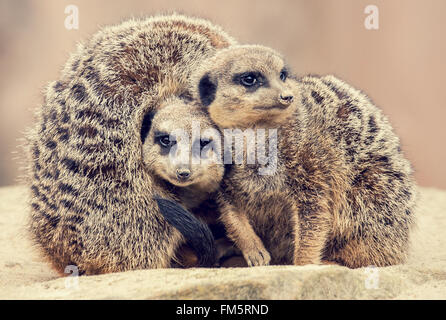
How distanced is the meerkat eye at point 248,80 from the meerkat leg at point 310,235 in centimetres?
68

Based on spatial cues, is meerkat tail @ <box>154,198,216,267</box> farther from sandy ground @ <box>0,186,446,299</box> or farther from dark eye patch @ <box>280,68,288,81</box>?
dark eye patch @ <box>280,68,288,81</box>

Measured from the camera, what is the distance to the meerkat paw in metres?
2.97

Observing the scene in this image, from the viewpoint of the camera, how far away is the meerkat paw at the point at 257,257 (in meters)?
2.97

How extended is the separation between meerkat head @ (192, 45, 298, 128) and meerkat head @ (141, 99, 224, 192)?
0.09 meters

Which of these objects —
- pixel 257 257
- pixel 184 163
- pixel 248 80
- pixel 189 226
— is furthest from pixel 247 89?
pixel 257 257

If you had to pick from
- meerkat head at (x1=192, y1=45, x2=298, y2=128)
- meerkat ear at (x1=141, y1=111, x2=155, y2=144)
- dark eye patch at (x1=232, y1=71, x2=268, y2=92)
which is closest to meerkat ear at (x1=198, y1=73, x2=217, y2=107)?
meerkat head at (x1=192, y1=45, x2=298, y2=128)

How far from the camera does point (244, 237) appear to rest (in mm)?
3043

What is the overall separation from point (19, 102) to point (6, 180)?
916 millimetres

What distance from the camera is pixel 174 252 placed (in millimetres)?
3123

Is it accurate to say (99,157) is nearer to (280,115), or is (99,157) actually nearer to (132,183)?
(132,183)

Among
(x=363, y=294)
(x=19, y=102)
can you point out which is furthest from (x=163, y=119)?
(x=19, y=102)

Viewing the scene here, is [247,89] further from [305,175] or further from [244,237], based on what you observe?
[244,237]

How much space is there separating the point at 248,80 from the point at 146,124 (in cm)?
58

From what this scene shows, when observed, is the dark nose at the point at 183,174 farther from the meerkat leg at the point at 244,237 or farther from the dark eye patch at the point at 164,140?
the meerkat leg at the point at 244,237
